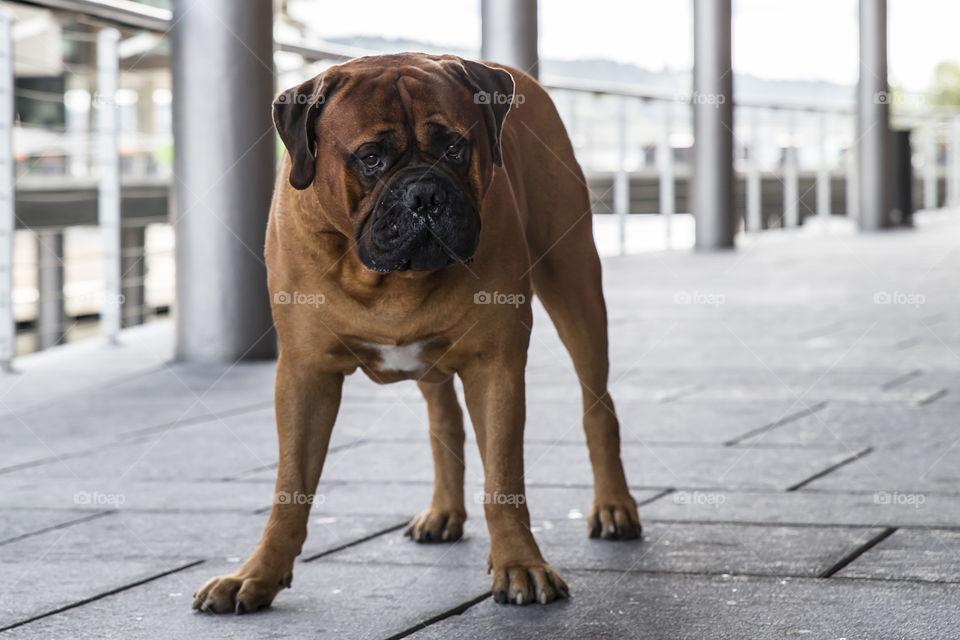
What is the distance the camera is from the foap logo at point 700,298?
9.04 meters

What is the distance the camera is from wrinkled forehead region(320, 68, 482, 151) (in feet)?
8.33

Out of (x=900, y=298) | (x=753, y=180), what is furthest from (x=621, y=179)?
(x=900, y=298)

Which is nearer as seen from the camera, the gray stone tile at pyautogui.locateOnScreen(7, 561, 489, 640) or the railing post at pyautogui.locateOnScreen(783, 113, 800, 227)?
the gray stone tile at pyautogui.locateOnScreen(7, 561, 489, 640)

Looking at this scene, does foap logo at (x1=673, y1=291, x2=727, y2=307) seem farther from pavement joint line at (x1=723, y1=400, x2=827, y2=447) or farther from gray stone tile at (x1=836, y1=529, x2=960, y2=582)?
gray stone tile at (x1=836, y1=529, x2=960, y2=582)

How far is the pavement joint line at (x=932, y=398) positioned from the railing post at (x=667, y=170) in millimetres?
8429

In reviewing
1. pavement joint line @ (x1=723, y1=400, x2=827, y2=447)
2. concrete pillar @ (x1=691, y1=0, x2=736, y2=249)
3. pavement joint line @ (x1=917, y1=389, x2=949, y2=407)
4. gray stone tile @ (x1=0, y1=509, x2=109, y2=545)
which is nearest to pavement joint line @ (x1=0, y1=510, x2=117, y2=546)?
gray stone tile @ (x1=0, y1=509, x2=109, y2=545)

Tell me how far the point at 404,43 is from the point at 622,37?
4.81m

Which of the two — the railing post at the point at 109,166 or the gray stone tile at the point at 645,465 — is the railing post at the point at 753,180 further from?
the gray stone tile at the point at 645,465

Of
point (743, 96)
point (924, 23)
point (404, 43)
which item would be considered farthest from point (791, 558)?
point (924, 23)

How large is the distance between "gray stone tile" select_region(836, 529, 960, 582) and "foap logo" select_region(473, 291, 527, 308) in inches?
35.6

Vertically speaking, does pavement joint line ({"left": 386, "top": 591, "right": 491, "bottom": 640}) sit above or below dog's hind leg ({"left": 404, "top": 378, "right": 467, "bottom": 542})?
below

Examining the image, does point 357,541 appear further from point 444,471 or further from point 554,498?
point 554,498

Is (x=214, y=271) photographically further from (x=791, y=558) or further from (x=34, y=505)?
(x=791, y=558)

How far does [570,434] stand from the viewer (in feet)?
15.6
